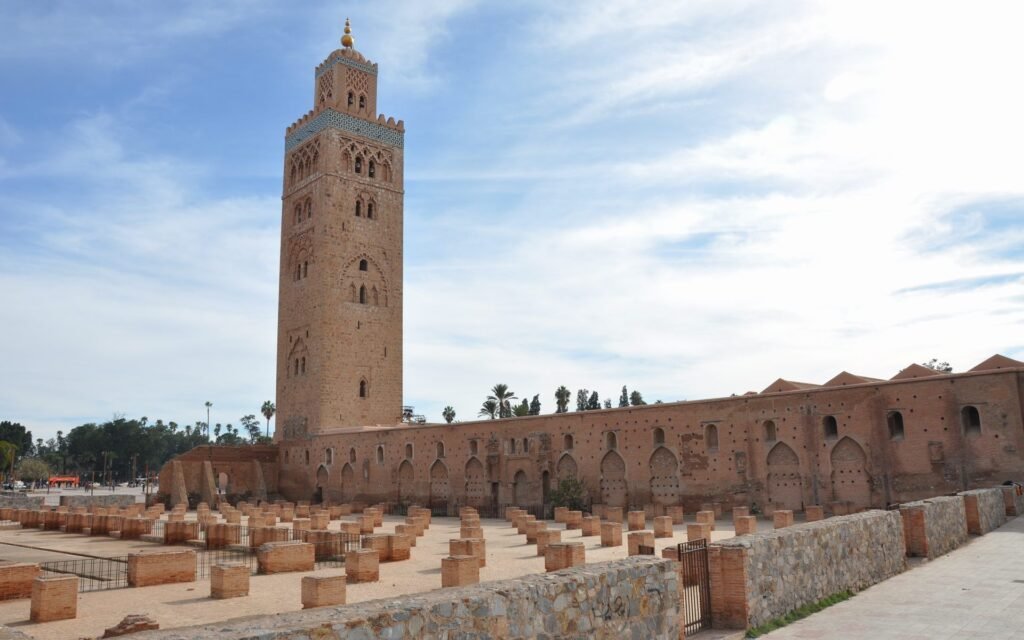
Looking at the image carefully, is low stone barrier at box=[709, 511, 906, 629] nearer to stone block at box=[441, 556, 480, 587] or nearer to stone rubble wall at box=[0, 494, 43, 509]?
stone block at box=[441, 556, 480, 587]

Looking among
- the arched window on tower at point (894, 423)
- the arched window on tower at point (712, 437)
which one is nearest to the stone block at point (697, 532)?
the arched window on tower at point (712, 437)

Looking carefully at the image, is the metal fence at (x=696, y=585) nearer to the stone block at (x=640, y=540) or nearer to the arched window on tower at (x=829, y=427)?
the stone block at (x=640, y=540)

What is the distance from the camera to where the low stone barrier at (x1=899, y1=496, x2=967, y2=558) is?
35.9 ft

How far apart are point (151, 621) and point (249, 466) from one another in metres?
28.6

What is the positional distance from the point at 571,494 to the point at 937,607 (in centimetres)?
1715

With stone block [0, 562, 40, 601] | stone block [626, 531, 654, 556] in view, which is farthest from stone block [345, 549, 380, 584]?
stone block [0, 562, 40, 601]

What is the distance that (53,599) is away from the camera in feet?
33.4

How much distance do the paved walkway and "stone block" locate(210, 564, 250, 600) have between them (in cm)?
802

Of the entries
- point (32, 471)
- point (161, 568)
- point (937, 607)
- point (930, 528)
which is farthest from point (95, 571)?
point (32, 471)

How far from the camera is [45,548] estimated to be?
60.5 feet

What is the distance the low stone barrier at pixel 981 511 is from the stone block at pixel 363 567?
10.2 m

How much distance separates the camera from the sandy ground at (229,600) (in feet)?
33.0

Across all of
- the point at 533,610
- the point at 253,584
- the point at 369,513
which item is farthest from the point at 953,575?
the point at 369,513

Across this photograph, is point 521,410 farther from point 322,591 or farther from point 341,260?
point 322,591
